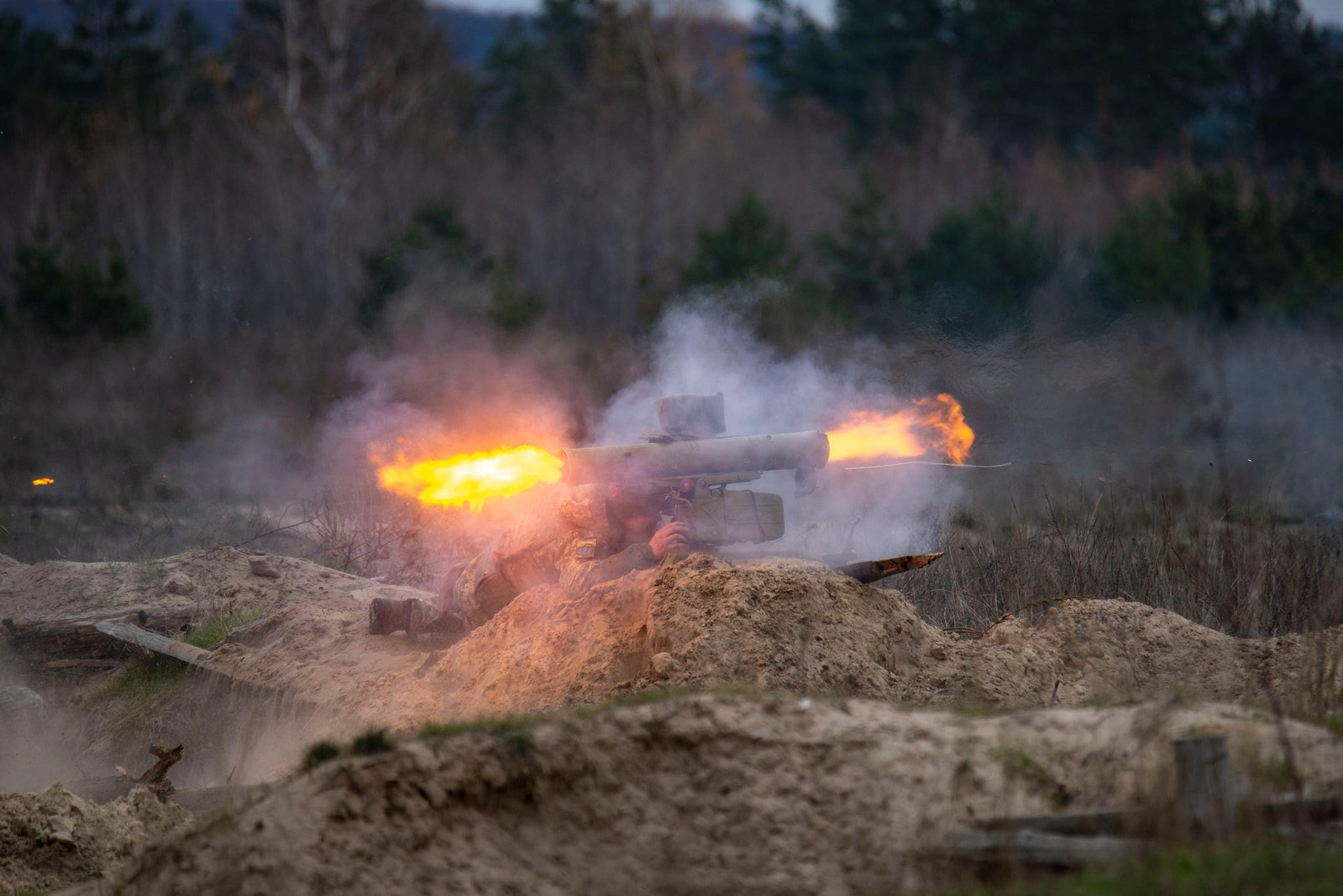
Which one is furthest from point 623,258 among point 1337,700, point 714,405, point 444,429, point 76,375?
point 1337,700

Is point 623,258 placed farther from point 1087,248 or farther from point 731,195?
point 1087,248

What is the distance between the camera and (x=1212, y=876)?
154 inches

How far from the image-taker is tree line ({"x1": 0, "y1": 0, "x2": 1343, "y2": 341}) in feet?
117

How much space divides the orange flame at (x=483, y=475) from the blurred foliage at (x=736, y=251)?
14.3 meters

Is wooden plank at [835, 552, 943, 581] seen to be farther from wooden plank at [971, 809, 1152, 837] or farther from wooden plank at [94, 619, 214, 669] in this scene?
wooden plank at [94, 619, 214, 669]

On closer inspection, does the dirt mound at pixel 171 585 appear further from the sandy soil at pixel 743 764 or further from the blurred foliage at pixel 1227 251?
the blurred foliage at pixel 1227 251

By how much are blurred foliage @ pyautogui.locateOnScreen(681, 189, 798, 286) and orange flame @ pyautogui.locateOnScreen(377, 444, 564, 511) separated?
1430 centimetres

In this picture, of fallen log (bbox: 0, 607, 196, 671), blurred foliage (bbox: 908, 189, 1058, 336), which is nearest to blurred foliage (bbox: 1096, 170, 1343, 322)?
blurred foliage (bbox: 908, 189, 1058, 336)

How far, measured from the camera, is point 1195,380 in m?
13.9

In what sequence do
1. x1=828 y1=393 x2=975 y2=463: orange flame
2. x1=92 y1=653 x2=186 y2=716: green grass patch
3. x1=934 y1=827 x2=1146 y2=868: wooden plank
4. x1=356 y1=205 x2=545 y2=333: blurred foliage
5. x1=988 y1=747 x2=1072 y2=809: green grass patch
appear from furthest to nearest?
x1=356 y1=205 x2=545 y2=333: blurred foliage, x1=92 y1=653 x2=186 y2=716: green grass patch, x1=828 y1=393 x2=975 y2=463: orange flame, x1=988 y1=747 x2=1072 y2=809: green grass patch, x1=934 y1=827 x2=1146 y2=868: wooden plank

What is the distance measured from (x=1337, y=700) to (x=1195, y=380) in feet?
28.4

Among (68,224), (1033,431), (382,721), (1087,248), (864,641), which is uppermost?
(68,224)

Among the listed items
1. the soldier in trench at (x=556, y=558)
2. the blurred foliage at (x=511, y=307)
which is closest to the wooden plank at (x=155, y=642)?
the soldier in trench at (x=556, y=558)

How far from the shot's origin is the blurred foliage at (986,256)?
2061 centimetres
